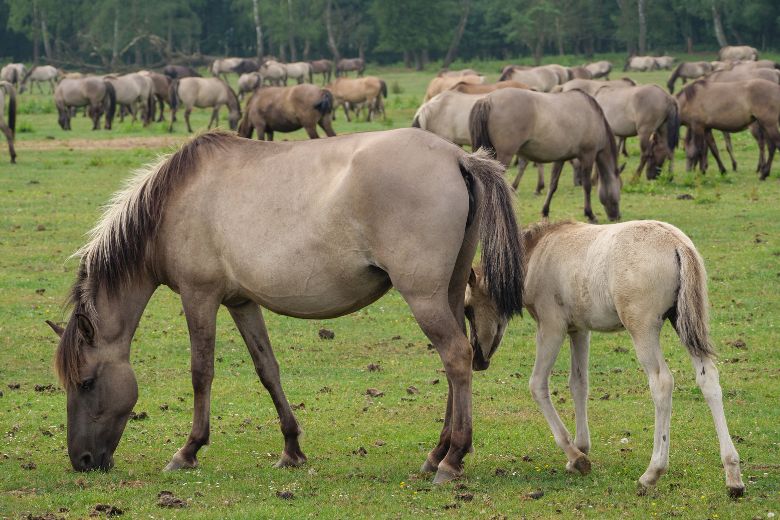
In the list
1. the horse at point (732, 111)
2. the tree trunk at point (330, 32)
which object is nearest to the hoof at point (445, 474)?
the horse at point (732, 111)

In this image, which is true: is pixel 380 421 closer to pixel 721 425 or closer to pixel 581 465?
pixel 581 465

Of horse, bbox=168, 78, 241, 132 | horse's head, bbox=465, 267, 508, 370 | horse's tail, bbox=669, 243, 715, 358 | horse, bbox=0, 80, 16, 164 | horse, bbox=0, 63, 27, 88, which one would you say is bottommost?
horse, bbox=0, 63, 27, 88

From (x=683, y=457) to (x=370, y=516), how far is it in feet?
7.20

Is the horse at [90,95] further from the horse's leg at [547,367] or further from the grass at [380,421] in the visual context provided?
the horse's leg at [547,367]

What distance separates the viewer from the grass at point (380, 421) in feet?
19.2

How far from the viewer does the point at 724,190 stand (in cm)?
1900

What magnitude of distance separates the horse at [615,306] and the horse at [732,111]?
14922mm

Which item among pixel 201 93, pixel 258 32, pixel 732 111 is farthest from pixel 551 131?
pixel 258 32

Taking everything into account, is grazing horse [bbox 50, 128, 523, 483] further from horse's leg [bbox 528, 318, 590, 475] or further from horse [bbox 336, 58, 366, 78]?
horse [bbox 336, 58, 366, 78]

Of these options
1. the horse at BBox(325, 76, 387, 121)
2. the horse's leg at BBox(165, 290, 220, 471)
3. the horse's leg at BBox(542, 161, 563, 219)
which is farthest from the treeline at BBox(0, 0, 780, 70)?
the horse's leg at BBox(165, 290, 220, 471)

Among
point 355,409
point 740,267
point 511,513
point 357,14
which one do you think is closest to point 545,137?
point 740,267

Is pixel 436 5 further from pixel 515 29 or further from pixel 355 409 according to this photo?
pixel 355 409

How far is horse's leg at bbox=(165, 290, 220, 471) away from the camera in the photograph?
21.8ft

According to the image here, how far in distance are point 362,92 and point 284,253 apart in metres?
33.7
